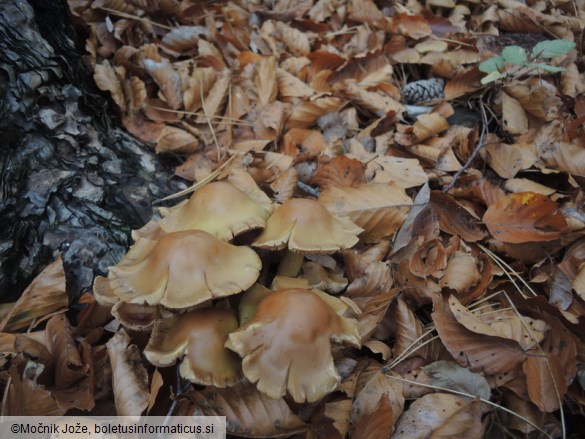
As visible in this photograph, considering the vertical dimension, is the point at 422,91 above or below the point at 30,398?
below

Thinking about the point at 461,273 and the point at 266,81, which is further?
the point at 266,81

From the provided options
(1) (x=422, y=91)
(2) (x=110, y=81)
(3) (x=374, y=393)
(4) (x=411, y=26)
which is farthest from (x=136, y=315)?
(4) (x=411, y=26)

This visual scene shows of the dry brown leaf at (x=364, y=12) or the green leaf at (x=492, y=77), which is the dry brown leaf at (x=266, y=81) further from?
the green leaf at (x=492, y=77)

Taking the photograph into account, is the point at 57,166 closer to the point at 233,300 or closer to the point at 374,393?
the point at 233,300

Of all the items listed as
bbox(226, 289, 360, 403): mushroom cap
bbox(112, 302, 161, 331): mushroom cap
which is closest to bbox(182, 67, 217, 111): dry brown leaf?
bbox(112, 302, 161, 331): mushroom cap

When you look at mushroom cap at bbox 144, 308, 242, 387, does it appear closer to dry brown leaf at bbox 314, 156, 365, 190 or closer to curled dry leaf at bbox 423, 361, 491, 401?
curled dry leaf at bbox 423, 361, 491, 401

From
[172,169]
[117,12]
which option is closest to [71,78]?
[172,169]
